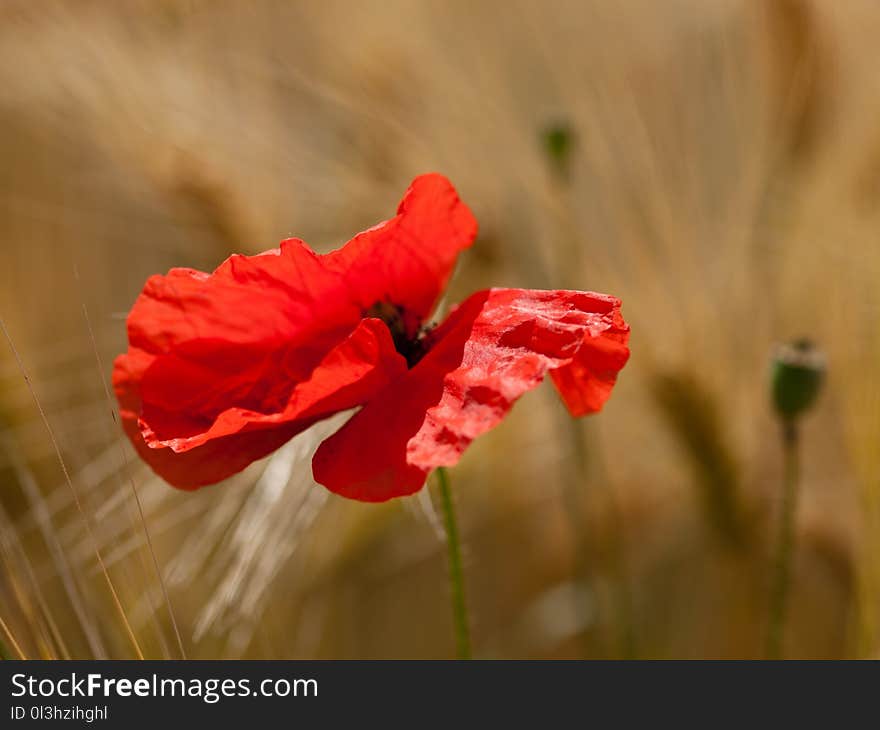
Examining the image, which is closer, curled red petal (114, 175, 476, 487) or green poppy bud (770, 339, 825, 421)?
curled red petal (114, 175, 476, 487)

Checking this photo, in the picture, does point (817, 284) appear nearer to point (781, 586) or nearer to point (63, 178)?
point (781, 586)

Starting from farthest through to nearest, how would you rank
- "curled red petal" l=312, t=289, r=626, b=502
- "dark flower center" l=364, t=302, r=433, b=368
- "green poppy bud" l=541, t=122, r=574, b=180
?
"green poppy bud" l=541, t=122, r=574, b=180, "dark flower center" l=364, t=302, r=433, b=368, "curled red petal" l=312, t=289, r=626, b=502

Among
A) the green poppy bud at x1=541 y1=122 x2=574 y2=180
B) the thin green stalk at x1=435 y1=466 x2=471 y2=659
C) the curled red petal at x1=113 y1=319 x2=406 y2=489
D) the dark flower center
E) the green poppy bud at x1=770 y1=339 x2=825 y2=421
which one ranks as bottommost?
the thin green stalk at x1=435 y1=466 x2=471 y2=659

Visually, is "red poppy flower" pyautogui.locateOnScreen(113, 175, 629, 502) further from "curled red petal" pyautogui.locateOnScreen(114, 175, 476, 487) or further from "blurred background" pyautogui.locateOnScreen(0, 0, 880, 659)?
"blurred background" pyautogui.locateOnScreen(0, 0, 880, 659)

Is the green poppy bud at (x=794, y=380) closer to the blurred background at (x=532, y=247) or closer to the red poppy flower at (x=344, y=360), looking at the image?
the blurred background at (x=532, y=247)

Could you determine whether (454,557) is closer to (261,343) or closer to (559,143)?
(261,343)

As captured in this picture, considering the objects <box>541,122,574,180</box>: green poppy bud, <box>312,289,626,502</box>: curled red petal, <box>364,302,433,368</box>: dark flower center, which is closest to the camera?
<box>312,289,626,502</box>: curled red petal

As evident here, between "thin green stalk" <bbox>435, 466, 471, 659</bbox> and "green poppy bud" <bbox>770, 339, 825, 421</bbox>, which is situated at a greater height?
"green poppy bud" <bbox>770, 339, 825, 421</bbox>

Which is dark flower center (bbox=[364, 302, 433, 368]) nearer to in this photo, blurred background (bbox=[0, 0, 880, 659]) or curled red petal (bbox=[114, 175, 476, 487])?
curled red petal (bbox=[114, 175, 476, 487])

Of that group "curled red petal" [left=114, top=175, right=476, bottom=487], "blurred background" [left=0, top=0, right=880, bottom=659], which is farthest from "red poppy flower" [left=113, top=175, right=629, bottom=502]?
"blurred background" [left=0, top=0, right=880, bottom=659]
